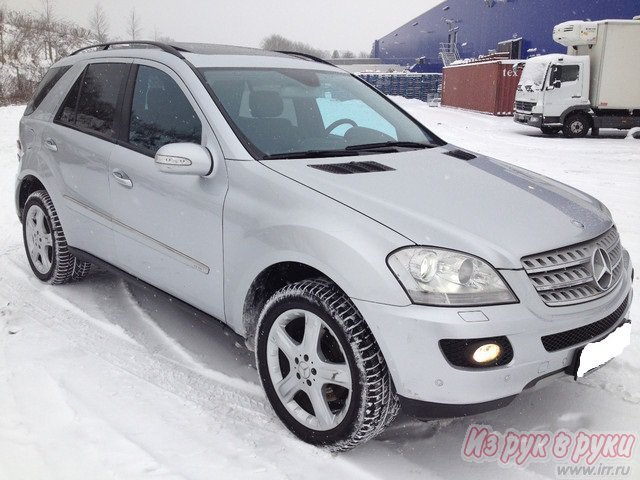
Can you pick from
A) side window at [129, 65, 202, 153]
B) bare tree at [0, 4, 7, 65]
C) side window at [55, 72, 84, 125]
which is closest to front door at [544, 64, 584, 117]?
side window at [55, 72, 84, 125]

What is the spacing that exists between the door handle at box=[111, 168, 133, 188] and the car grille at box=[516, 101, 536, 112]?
16.8 meters

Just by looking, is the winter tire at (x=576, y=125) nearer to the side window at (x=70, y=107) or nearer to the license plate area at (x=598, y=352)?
the side window at (x=70, y=107)

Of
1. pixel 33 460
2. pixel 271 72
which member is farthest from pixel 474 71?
pixel 33 460

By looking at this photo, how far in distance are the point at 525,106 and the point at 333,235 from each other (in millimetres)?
17869

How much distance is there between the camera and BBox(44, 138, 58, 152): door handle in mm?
4302

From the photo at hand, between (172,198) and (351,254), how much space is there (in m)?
1.27

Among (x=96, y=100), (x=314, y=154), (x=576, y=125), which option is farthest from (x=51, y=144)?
(x=576, y=125)

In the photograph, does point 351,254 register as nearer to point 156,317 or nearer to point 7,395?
point 7,395

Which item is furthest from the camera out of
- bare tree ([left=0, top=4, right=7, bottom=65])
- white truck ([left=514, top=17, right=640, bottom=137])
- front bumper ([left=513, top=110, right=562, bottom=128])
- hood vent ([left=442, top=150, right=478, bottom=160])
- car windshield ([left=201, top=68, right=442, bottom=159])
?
bare tree ([left=0, top=4, right=7, bottom=65])

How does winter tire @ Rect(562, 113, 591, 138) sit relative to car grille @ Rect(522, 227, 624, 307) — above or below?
above

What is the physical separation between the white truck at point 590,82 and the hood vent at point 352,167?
16348mm

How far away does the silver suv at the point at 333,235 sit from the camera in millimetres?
2287

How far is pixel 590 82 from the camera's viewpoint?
1770 centimetres

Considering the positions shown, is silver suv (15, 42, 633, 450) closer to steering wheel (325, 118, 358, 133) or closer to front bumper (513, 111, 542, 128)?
steering wheel (325, 118, 358, 133)
